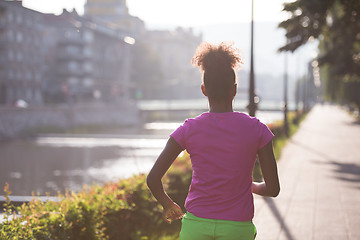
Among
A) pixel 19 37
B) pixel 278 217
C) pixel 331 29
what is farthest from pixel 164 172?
pixel 19 37

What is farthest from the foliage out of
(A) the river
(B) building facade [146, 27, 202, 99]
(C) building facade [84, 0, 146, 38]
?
(B) building facade [146, 27, 202, 99]

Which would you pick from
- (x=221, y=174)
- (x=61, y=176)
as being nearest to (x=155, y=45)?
(x=61, y=176)

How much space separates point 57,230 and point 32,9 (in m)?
71.0

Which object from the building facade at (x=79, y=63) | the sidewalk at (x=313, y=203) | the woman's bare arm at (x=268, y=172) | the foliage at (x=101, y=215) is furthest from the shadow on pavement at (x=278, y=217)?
the building facade at (x=79, y=63)

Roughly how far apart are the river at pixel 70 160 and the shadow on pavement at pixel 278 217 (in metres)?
11.9

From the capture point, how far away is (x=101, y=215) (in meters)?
5.70

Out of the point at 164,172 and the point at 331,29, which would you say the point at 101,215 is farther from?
the point at 331,29

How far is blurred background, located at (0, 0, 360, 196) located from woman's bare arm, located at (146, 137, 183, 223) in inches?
23.8

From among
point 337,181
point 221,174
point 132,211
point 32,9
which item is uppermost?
point 32,9

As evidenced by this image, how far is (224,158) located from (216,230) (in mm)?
333

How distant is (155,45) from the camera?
15788 cm

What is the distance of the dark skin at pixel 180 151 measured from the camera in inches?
101

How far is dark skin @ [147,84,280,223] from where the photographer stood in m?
2.56

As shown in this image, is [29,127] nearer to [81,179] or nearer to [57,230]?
[81,179]
